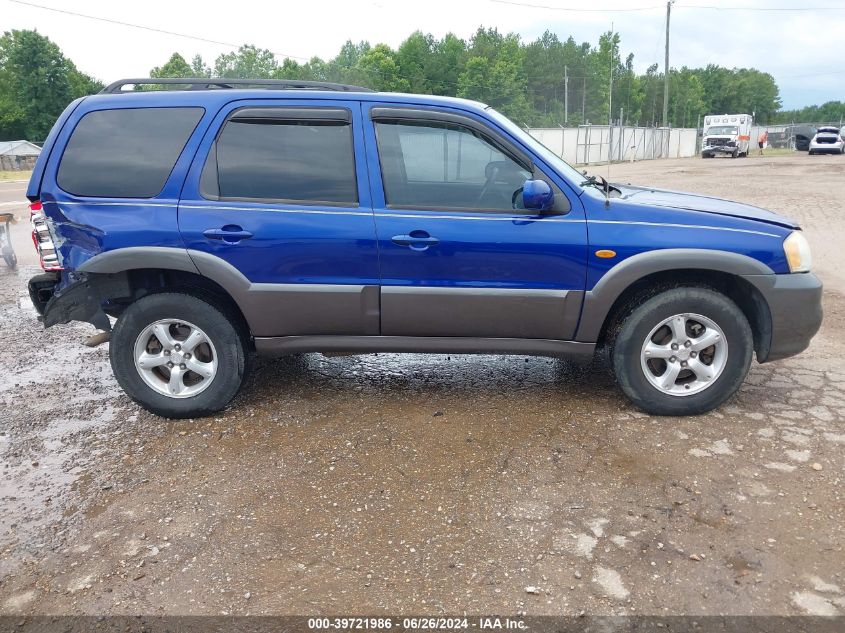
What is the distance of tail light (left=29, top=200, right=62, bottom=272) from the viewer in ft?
12.7

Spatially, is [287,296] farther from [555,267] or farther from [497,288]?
[555,267]

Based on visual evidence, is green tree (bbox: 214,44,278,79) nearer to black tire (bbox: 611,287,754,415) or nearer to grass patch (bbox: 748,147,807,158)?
grass patch (bbox: 748,147,807,158)

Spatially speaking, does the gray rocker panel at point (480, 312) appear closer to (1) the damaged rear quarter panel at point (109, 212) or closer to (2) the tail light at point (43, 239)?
(1) the damaged rear quarter panel at point (109, 212)

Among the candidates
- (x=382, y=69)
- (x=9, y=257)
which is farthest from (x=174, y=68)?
(x=9, y=257)

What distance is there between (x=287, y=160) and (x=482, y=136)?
45.9 inches

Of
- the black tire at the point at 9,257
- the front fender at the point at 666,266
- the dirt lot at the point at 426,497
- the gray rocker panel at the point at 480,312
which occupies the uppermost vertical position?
the front fender at the point at 666,266

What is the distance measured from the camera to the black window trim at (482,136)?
3.74m

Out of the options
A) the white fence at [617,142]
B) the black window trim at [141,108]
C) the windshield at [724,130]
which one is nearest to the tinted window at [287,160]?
the black window trim at [141,108]

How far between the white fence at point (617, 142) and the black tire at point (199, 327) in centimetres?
2540

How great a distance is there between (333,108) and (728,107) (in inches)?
4993

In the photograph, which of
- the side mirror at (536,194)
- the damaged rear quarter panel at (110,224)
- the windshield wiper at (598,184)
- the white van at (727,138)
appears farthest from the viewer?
the white van at (727,138)

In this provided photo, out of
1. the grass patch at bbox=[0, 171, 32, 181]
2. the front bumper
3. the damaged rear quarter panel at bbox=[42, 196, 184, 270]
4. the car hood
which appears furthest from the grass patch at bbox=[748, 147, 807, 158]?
the damaged rear quarter panel at bbox=[42, 196, 184, 270]

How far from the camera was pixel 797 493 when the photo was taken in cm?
310

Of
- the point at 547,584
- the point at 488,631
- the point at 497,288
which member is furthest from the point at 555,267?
the point at 488,631
